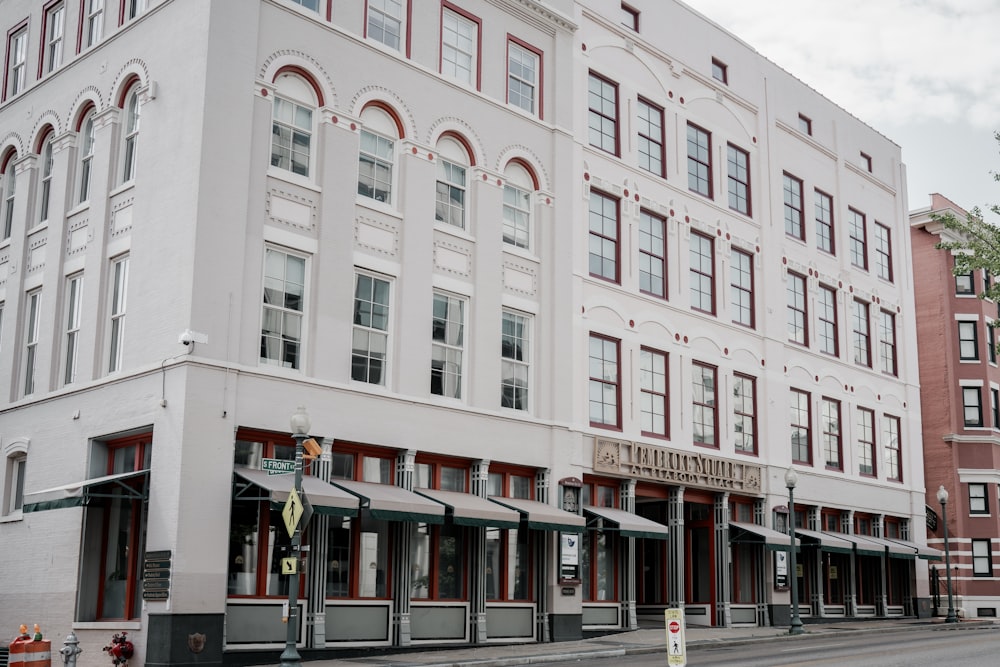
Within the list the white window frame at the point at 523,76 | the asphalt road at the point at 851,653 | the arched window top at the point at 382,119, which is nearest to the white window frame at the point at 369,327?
the arched window top at the point at 382,119

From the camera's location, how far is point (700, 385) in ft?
106

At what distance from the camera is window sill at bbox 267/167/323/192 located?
73.2 ft

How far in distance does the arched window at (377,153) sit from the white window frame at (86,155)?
5885 millimetres

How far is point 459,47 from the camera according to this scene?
26.8 m

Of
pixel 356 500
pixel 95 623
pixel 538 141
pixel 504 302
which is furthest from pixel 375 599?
pixel 538 141

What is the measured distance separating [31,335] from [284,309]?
7106 millimetres

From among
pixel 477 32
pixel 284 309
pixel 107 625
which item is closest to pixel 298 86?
pixel 284 309

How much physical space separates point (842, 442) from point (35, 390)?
25.6 metres

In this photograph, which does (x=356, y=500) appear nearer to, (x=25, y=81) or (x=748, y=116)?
(x=25, y=81)

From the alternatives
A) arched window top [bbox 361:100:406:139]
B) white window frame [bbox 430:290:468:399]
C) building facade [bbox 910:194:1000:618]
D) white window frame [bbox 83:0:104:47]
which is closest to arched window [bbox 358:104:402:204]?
arched window top [bbox 361:100:406:139]

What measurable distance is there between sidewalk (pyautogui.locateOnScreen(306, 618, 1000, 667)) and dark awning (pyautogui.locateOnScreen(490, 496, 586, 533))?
8.28ft

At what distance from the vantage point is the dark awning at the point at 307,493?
64.9 ft

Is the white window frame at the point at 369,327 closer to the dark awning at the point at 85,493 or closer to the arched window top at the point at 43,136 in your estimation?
the dark awning at the point at 85,493

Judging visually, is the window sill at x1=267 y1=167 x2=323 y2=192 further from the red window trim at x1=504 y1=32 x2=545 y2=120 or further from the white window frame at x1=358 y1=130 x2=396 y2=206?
the red window trim at x1=504 y1=32 x2=545 y2=120
